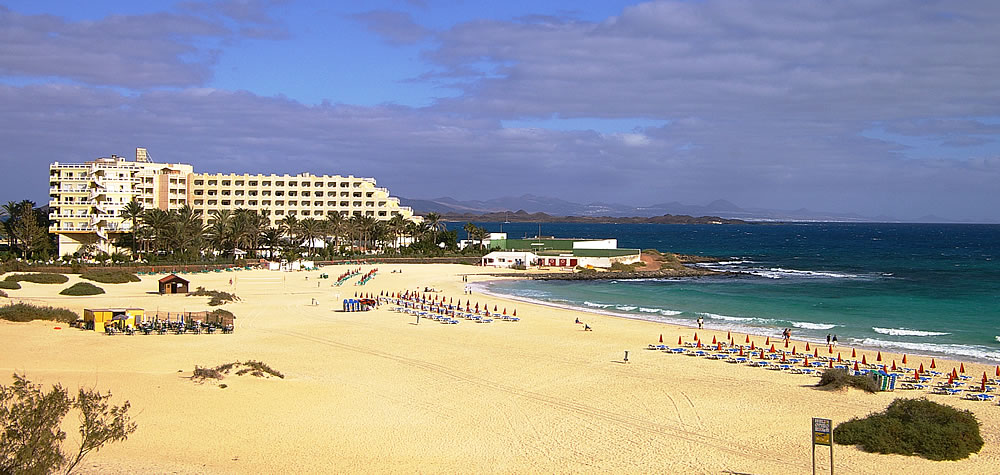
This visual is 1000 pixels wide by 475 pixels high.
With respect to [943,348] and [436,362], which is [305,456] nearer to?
[436,362]

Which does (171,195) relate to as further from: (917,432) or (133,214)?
(917,432)

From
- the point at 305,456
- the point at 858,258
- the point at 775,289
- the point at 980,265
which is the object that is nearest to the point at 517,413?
the point at 305,456

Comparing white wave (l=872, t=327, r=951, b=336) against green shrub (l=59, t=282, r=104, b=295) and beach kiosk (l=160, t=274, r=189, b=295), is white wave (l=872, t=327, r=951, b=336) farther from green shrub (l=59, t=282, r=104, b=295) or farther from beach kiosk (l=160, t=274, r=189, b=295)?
green shrub (l=59, t=282, r=104, b=295)

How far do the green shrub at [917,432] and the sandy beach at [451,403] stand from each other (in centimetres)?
32

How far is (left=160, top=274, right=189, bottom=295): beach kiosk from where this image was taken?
147 feet

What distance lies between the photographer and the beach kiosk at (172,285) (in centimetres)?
4469

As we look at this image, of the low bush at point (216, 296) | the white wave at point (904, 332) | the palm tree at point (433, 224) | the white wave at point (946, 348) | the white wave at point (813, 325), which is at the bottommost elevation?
the white wave at point (946, 348)

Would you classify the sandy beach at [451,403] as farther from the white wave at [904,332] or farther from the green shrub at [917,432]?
the white wave at [904,332]

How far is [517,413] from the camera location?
1912cm

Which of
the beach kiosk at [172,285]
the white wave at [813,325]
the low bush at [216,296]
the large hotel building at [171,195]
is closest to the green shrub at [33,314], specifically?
the low bush at [216,296]

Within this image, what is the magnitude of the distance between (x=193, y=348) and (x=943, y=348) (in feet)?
95.4

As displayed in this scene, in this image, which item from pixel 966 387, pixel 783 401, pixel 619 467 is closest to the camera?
pixel 619 467

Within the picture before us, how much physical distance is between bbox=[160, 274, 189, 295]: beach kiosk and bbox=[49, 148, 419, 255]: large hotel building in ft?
118

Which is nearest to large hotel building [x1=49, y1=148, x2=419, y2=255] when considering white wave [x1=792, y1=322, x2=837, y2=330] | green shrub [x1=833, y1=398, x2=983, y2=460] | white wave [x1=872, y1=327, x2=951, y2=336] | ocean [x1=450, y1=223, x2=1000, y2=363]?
ocean [x1=450, y1=223, x2=1000, y2=363]
